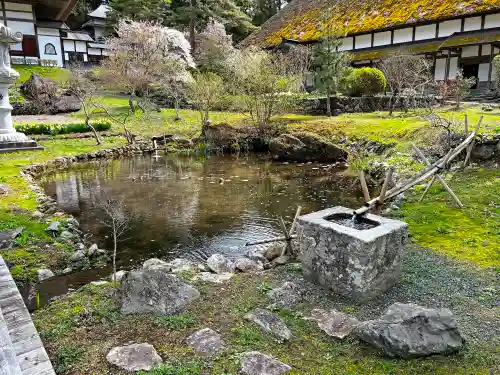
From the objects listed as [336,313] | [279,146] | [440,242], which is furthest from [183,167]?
[336,313]

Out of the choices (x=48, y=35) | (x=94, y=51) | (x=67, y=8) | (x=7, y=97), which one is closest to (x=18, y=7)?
(x=48, y=35)

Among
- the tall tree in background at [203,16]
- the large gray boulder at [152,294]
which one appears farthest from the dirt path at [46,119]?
the large gray boulder at [152,294]

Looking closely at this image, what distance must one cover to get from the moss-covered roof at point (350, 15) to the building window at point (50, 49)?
19193 millimetres

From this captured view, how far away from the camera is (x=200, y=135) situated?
25766mm

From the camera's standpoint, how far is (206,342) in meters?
Result: 4.60

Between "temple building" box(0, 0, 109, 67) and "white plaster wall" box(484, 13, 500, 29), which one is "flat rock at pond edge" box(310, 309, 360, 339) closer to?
"temple building" box(0, 0, 109, 67)

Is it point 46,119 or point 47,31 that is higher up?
point 47,31

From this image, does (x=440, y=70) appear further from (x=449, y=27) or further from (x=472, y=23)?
(x=472, y=23)

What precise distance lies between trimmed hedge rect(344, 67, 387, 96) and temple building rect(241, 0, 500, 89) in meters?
3.05

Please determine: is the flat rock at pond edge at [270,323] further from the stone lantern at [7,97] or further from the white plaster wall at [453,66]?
the white plaster wall at [453,66]

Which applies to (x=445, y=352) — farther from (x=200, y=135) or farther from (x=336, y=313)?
(x=200, y=135)

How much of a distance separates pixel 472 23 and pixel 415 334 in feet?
101

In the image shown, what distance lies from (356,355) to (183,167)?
16749 millimetres

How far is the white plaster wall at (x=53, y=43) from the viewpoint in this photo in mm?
38041
